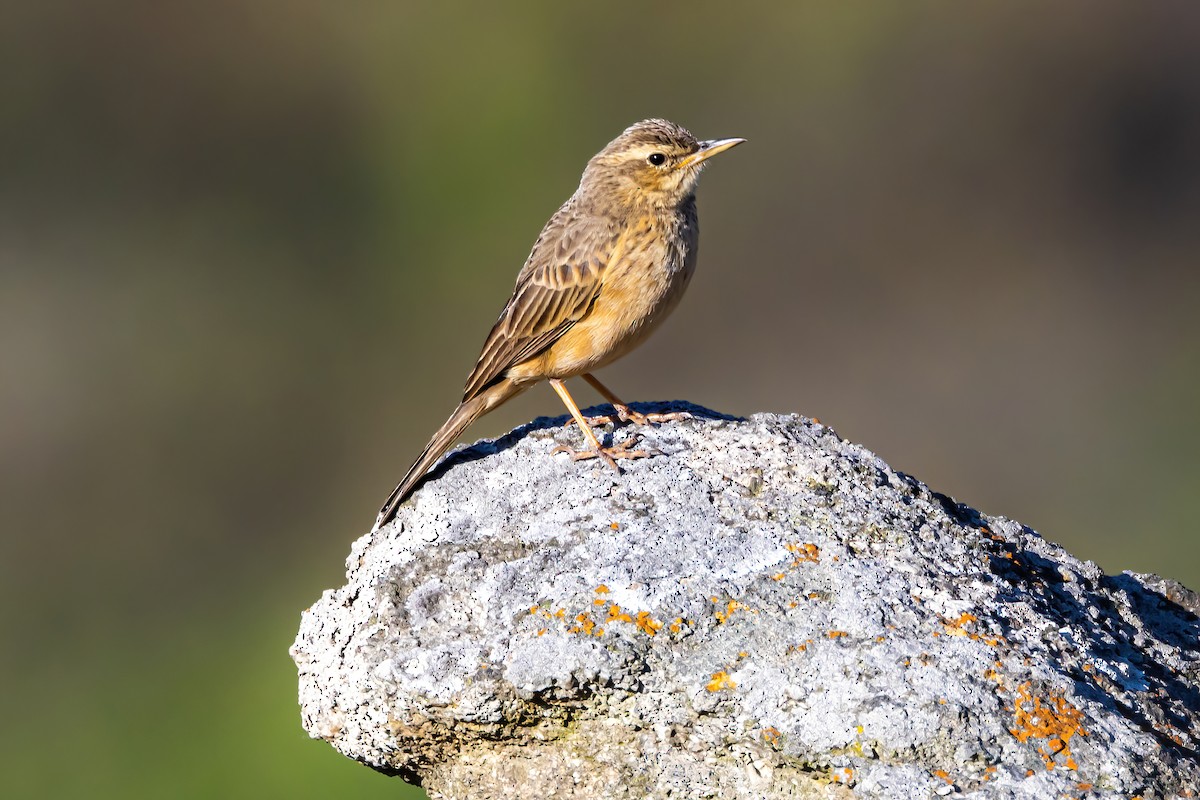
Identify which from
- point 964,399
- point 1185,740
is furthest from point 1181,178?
point 1185,740

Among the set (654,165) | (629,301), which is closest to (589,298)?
(629,301)

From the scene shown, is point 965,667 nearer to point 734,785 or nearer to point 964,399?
point 734,785

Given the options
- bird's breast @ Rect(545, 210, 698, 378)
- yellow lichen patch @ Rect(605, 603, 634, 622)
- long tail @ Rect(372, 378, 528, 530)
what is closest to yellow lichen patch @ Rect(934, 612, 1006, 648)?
yellow lichen patch @ Rect(605, 603, 634, 622)

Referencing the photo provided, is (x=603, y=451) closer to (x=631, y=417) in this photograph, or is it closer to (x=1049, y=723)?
(x=631, y=417)

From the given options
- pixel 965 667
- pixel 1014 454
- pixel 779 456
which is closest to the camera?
pixel 965 667

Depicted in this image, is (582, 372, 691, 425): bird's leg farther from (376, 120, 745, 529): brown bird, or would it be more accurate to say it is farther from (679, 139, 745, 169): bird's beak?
(679, 139, 745, 169): bird's beak
